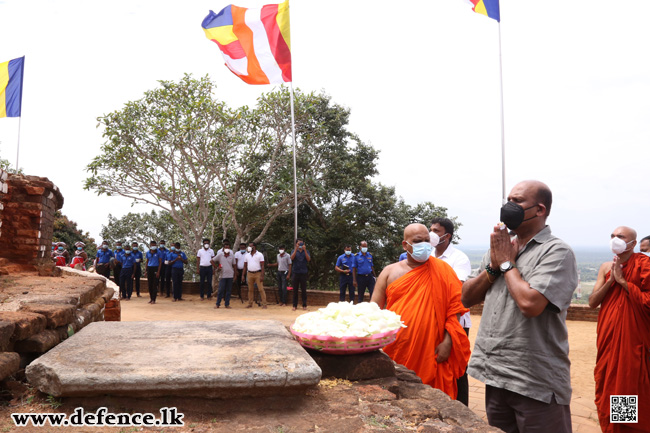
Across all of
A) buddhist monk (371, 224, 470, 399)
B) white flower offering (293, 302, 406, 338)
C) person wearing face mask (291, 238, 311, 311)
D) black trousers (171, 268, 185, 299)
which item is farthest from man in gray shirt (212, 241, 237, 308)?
white flower offering (293, 302, 406, 338)

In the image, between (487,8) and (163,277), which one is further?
(163,277)

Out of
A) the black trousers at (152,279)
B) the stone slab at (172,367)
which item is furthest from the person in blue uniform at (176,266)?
the stone slab at (172,367)

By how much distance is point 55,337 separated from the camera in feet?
9.24

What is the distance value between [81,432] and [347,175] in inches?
544

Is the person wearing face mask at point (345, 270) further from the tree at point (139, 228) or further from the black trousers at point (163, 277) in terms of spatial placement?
the tree at point (139, 228)

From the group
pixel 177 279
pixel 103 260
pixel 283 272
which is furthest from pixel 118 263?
pixel 283 272

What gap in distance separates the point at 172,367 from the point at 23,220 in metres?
4.20

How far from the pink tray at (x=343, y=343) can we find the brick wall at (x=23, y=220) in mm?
4257

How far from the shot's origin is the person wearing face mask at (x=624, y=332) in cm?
387

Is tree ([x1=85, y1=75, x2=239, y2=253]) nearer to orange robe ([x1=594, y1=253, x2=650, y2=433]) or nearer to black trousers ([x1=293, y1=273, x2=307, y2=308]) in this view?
black trousers ([x1=293, y1=273, x2=307, y2=308])

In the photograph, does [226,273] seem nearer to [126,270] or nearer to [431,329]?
[126,270]

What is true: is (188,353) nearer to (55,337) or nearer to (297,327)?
(297,327)

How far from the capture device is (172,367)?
2.13 meters

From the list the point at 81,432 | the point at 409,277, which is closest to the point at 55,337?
the point at 81,432
